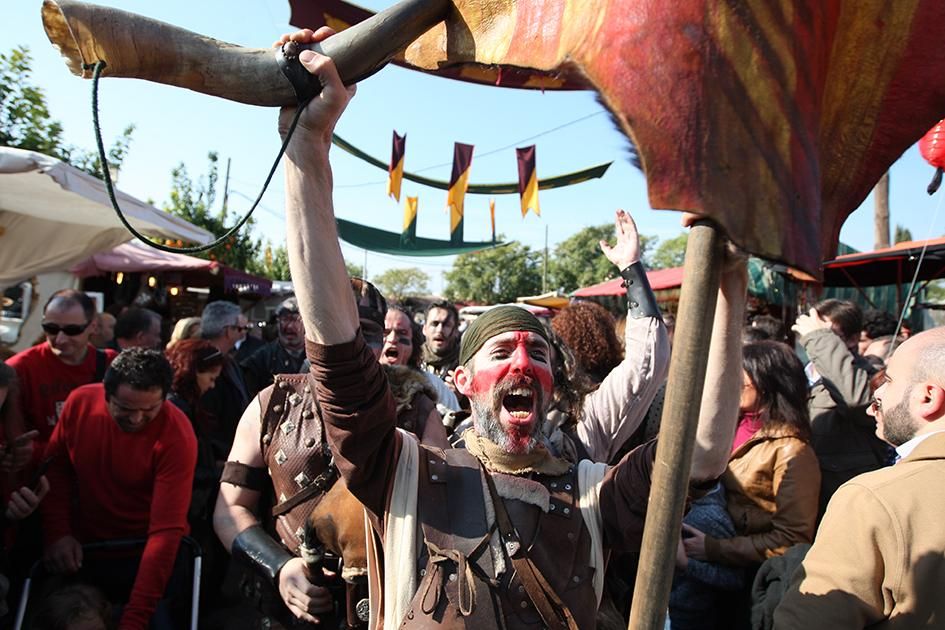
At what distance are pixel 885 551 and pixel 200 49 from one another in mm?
1966

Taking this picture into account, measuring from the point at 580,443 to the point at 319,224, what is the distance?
1.57 m

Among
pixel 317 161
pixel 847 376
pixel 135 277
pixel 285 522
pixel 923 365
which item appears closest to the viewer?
pixel 317 161

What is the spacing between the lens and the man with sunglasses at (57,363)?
3891 millimetres

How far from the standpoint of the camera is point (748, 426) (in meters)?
3.22

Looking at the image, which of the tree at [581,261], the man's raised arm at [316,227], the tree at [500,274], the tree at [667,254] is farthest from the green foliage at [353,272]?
the tree at [667,254]

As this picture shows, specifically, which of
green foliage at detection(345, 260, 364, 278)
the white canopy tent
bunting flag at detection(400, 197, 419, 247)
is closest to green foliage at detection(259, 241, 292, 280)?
green foliage at detection(345, 260, 364, 278)

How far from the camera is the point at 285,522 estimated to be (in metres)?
2.33

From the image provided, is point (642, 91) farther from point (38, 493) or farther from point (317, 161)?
point (38, 493)

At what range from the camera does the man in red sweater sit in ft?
10.3

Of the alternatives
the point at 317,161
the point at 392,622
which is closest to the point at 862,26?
the point at 317,161

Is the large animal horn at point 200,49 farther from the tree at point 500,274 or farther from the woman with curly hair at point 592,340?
the tree at point 500,274

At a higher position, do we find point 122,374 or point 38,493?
point 122,374

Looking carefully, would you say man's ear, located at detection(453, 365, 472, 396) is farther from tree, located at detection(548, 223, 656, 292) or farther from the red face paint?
tree, located at detection(548, 223, 656, 292)

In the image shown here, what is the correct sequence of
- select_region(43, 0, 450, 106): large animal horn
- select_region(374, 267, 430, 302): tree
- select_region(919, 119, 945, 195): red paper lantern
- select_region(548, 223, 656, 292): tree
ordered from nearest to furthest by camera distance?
select_region(43, 0, 450, 106): large animal horn, select_region(919, 119, 945, 195): red paper lantern, select_region(548, 223, 656, 292): tree, select_region(374, 267, 430, 302): tree
